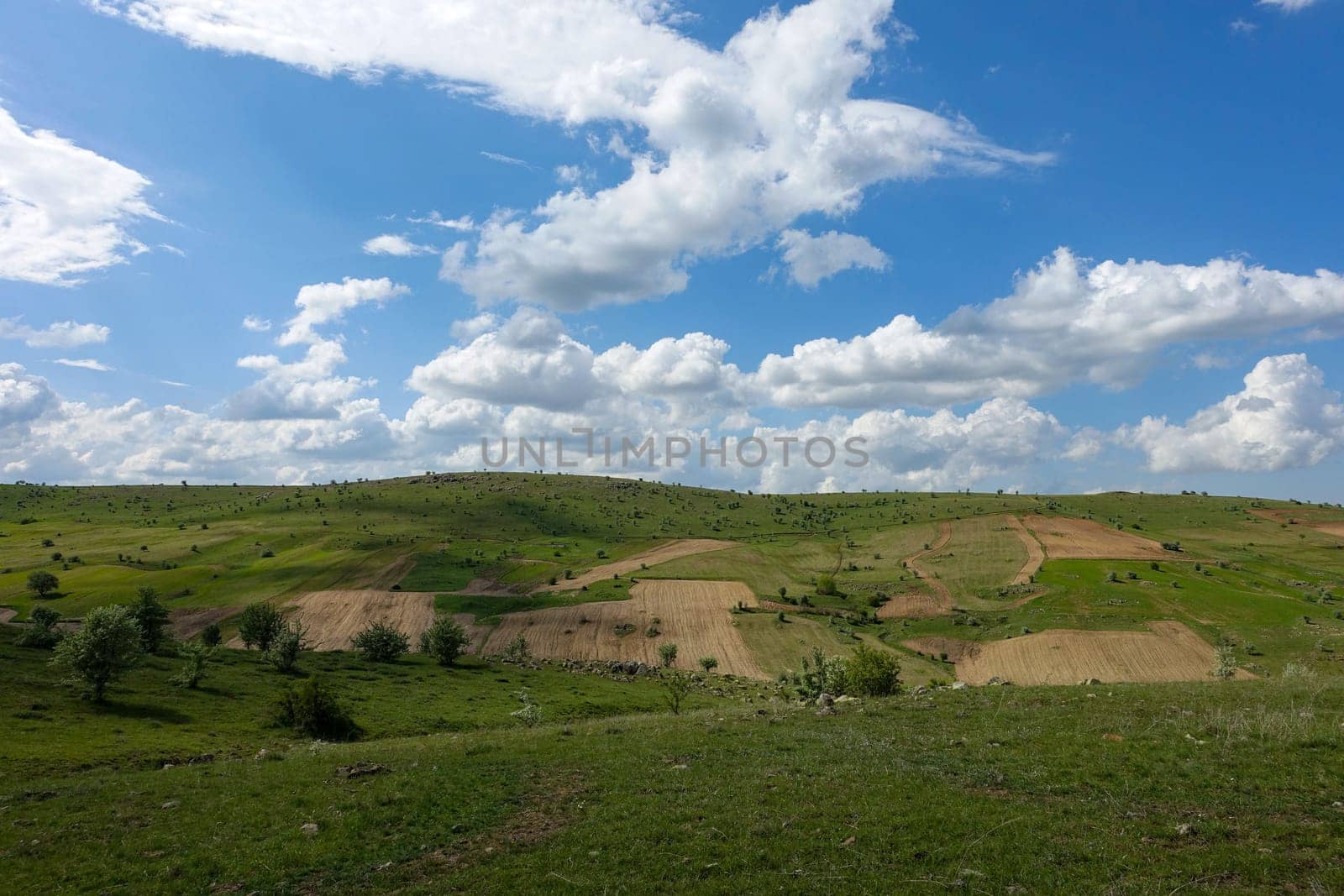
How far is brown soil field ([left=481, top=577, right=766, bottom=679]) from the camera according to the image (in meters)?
106

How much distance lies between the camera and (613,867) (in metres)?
17.2

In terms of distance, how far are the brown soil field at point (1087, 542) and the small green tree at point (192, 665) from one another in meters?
153

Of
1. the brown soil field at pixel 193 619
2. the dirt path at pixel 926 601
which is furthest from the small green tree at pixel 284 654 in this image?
the dirt path at pixel 926 601

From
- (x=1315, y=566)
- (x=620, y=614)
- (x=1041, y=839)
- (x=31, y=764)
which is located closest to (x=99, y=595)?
(x=620, y=614)

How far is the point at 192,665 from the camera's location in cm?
5716

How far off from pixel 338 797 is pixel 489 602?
112 m

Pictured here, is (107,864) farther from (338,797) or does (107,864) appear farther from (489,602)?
(489,602)

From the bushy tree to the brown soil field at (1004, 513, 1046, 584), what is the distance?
95.9 m

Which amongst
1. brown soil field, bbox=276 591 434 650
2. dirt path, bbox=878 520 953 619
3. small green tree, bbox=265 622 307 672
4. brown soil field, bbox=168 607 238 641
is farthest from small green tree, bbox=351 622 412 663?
dirt path, bbox=878 520 953 619

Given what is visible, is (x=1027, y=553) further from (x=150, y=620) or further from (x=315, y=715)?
(x=150, y=620)

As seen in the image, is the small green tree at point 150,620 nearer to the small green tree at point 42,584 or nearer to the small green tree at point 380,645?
the small green tree at point 380,645

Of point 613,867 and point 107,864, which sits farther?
point 107,864

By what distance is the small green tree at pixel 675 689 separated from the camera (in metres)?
60.0

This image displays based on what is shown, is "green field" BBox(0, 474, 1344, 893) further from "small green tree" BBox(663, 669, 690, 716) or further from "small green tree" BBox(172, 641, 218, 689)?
"small green tree" BBox(663, 669, 690, 716)
